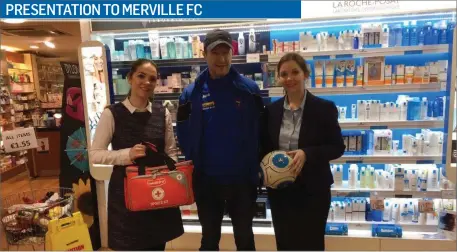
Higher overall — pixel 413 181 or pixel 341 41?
pixel 341 41

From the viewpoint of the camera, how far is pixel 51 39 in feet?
A: 24.9

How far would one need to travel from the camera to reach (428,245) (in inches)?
129

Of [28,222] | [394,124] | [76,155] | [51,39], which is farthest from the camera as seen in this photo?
[51,39]

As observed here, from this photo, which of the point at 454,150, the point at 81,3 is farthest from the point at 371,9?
the point at 81,3

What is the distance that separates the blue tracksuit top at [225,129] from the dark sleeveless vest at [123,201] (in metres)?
0.23

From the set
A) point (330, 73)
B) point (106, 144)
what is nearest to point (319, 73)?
point (330, 73)

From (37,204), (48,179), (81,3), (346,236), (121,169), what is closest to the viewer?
(121,169)

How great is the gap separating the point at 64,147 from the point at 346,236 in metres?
3.21

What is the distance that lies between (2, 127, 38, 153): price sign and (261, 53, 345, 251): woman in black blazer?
8.38ft

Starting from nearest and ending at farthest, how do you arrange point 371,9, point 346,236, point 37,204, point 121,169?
point 121,169 → point 37,204 → point 371,9 → point 346,236

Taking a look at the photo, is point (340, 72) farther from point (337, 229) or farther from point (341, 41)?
point (337, 229)

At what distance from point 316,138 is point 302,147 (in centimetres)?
10

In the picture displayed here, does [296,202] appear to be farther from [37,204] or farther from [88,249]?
[37,204]

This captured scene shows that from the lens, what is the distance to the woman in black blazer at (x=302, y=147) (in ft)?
6.47
